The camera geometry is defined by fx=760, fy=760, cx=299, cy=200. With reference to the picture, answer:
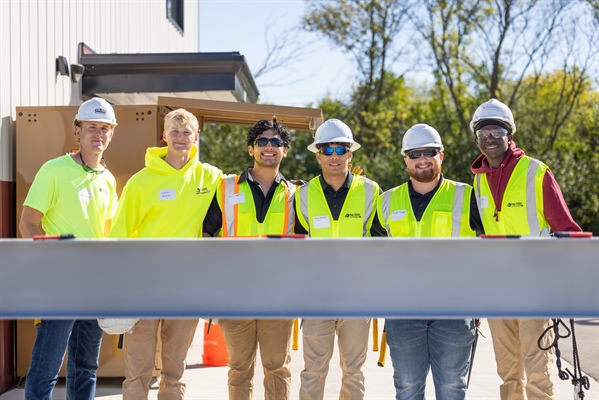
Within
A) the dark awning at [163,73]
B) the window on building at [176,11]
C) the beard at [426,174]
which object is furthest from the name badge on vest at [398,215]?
the window on building at [176,11]

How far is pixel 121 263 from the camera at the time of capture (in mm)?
2564

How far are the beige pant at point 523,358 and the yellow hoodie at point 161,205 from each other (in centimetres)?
199

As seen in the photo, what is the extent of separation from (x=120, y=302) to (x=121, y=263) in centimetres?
13

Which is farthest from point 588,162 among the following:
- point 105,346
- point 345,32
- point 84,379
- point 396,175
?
point 84,379

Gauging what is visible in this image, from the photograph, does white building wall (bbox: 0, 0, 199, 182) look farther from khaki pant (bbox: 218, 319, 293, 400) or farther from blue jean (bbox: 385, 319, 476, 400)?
blue jean (bbox: 385, 319, 476, 400)

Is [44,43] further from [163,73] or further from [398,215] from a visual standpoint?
[398,215]

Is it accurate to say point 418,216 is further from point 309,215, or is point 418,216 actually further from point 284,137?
point 284,137

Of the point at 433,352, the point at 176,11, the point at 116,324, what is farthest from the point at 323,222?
the point at 176,11

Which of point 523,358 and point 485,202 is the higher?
point 485,202

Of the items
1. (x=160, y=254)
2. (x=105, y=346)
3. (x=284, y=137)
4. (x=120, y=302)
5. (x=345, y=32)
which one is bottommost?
(x=105, y=346)

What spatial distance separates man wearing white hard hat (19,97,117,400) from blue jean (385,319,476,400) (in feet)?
6.23

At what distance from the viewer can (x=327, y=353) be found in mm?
4871

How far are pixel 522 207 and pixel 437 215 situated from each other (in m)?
0.54

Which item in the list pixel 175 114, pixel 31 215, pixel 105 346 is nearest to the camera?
pixel 31 215
